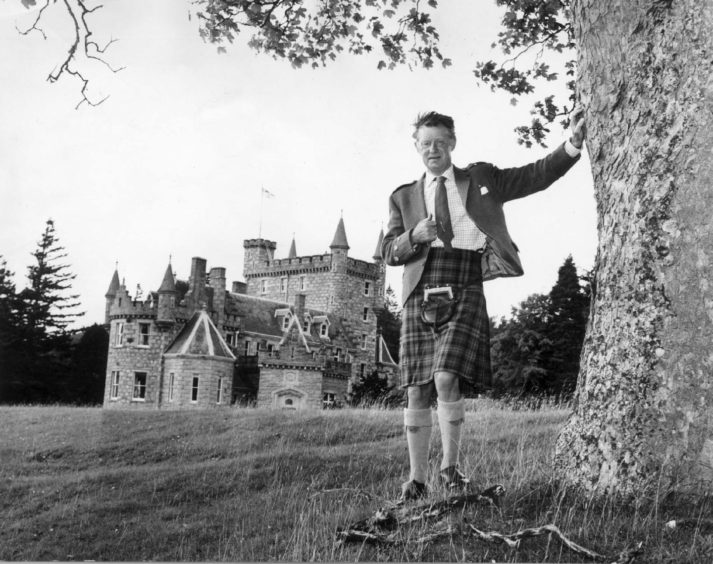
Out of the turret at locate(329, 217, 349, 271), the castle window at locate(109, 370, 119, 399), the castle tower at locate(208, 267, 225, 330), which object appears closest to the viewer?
the castle window at locate(109, 370, 119, 399)

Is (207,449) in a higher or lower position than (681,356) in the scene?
lower

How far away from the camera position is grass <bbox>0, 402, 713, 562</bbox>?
3.58 metres

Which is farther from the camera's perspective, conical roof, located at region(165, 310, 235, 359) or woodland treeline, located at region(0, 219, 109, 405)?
conical roof, located at region(165, 310, 235, 359)

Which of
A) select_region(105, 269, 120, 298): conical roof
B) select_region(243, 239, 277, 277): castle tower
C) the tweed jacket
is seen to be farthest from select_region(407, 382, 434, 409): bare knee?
select_region(243, 239, 277, 277): castle tower

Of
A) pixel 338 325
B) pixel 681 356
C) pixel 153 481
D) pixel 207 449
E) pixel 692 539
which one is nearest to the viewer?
pixel 692 539

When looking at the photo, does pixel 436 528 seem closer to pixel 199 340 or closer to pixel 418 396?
pixel 418 396

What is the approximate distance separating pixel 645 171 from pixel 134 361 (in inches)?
1242

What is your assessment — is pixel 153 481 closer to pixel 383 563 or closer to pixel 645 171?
pixel 383 563

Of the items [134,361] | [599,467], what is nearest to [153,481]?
[599,467]

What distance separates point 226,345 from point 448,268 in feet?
102

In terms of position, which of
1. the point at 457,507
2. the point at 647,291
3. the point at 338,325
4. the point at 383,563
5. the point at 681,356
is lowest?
the point at 383,563

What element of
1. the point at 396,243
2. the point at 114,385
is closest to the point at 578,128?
the point at 396,243

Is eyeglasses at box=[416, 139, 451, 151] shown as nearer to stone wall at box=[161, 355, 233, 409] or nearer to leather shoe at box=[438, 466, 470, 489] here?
leather shoe at box=[438, 466, 470, 489]

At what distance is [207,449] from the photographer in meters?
6.06
